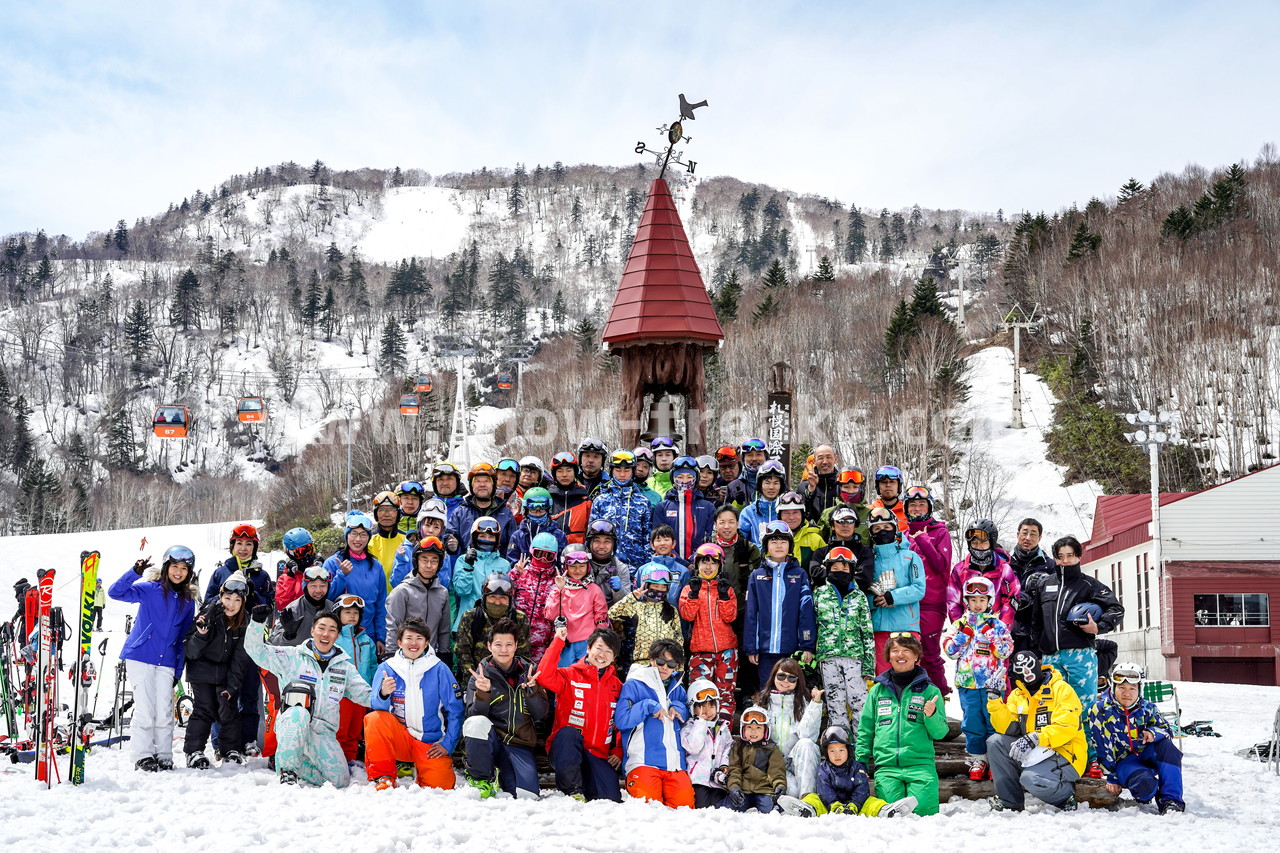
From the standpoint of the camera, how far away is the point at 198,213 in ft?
472

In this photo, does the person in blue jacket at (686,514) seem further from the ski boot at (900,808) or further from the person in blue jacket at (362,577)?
the ski boot at (900,808)

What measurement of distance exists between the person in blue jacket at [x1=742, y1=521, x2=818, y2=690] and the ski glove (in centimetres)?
131

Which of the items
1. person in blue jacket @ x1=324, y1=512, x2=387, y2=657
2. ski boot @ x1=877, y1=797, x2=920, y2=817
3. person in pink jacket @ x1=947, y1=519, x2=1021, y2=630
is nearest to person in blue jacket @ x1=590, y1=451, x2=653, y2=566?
person in blue jacket @ x1=324, y1=512, x2=387, y2=657

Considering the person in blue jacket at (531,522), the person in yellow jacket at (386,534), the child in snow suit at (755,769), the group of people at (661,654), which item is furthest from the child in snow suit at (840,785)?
the person in yellow jacket at (386,534)

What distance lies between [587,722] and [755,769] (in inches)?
41.1

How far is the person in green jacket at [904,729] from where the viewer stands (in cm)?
523

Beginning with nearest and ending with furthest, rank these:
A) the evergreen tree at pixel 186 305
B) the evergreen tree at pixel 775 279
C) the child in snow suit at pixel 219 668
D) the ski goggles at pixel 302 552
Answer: the child in snow suit at pixel 219 668
the ski goggles at pixel 302 552
the evergreen tree at pixel 775 279
the evergreen tree at pixel 186 305

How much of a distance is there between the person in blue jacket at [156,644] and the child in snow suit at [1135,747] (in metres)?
5.78

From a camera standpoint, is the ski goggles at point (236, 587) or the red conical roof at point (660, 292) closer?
the ski goggles at point (236, 587)

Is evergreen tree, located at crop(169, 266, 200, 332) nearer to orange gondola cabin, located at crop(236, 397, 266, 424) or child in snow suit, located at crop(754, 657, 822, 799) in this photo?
orange gondola cabin, located at crop(236, 397, 266, 424)

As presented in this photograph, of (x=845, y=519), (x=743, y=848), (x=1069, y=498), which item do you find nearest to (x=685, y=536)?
(x=845, y=519)

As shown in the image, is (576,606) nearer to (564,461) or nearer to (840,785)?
(564,461)

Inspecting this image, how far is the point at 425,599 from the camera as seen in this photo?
6.10 m

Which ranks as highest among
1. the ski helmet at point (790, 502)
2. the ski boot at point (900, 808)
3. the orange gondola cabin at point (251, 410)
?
the orange gondola cabin at point (251, 410)
